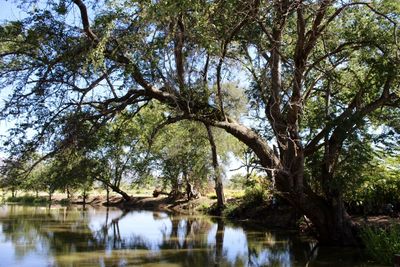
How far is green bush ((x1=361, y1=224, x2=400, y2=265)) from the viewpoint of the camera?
37.2 ft

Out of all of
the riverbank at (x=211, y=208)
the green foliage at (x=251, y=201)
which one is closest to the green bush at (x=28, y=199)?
the riverbank at (x=211, y=208)

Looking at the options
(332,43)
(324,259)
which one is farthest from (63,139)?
(332,43)

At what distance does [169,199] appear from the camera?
42.8 metres

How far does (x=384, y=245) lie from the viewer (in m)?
11.9

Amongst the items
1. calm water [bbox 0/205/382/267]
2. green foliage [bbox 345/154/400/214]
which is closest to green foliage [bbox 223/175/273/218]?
calm water [bbox 0/205/382/267]

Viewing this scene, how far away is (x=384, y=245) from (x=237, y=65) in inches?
329

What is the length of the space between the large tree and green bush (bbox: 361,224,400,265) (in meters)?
2.49

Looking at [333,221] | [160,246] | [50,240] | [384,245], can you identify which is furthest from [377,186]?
[50,240]

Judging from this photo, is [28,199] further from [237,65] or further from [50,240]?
[237,65]

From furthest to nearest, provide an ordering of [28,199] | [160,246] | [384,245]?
[28,199] < [160,246] < [384,245]

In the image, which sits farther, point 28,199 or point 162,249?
point 28,199

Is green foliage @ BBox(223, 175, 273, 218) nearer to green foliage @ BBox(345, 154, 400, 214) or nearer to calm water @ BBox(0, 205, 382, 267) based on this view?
calm water @ BBox(0, 205, 382, 267)

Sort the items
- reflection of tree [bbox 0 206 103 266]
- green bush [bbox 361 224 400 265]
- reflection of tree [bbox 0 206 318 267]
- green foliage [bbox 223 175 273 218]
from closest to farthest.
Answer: green bush [bbox 361 224 400 265], reflection of tree [bbox 0 206 318 267], reflection of tree [bbox 0 206 103 266], green foliage [bbox 223 175 273 218]

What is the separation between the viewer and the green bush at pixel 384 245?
37.2 feet
